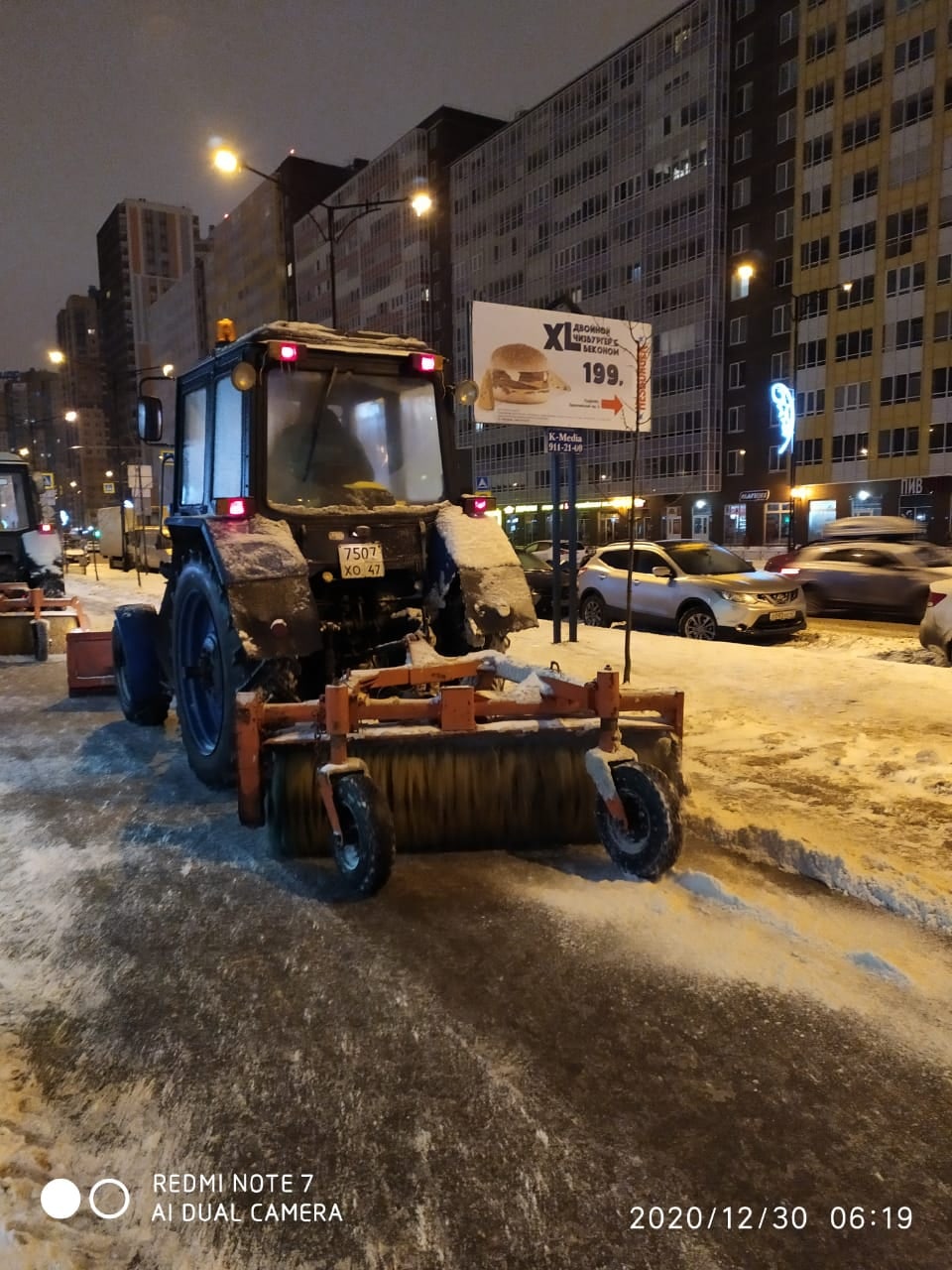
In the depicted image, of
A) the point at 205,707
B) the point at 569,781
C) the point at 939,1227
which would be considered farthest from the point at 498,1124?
the point at 205,707

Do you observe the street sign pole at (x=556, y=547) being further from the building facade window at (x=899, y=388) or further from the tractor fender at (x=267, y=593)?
the building facade window at (x=899, y=388)

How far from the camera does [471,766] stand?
4.69 meters

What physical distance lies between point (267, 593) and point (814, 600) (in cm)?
1405

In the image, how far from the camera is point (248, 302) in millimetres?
106312

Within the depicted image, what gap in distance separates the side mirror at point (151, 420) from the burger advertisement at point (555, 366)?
4898 millimetres

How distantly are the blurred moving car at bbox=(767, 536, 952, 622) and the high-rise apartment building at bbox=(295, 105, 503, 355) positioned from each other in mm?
61251

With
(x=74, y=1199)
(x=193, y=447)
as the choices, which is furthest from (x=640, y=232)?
(x=74, y=1199)

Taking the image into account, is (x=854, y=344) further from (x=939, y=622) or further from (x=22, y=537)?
(x=22, y=537)

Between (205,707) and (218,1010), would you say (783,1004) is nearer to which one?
(218,1010)

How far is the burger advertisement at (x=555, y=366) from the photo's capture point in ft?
36.8

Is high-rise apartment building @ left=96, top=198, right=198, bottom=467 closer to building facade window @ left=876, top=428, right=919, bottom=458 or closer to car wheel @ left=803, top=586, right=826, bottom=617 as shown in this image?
building facade window @ left=876, top=428, right=919, bottom=458

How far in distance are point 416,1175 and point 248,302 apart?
115797 millimetres

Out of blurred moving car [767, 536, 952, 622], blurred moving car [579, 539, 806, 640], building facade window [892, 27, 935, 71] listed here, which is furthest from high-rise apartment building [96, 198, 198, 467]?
blurred moving car [767, 536, 952, 622]
